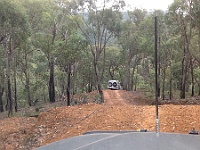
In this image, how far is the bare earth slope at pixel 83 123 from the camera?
8.02m

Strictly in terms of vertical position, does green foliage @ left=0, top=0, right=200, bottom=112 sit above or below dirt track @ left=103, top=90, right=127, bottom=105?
above

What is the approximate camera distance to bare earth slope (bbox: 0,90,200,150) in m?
8.02

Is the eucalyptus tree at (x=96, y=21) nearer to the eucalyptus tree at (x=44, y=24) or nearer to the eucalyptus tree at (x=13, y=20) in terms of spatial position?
the eucalyptus tree at (x=44, y=24)

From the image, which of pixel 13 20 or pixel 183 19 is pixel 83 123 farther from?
pixel 183 19

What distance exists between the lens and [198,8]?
1464cm

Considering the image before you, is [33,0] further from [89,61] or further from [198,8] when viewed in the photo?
[89,61]

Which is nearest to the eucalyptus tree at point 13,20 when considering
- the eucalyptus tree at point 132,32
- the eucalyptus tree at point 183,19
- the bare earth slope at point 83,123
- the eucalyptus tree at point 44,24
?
the bare earth slope at point 83,123

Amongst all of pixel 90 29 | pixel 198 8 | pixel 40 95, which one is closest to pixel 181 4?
pixel 198 8

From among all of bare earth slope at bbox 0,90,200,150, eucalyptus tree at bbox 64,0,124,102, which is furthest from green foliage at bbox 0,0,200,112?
bare earth slope at bbox 0,90,200,150

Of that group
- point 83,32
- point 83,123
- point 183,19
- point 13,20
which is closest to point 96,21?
point 83,32

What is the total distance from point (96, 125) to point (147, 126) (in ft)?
4.79

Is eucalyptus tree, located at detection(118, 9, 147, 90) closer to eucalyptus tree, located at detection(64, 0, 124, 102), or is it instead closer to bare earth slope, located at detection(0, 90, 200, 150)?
eucalyptus tree, located at detection(64, 0, 124, 102)

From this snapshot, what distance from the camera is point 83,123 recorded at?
29.1 feet

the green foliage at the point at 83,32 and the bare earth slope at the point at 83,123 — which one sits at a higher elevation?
the green foliage at the point at 83,32
